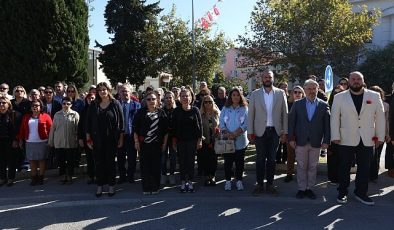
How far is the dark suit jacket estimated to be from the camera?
22.2 ft

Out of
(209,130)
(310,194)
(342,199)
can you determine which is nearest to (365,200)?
(342,199)

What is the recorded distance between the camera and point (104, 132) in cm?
713

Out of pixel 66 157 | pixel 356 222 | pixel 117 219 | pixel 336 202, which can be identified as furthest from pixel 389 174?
pixel 66 157

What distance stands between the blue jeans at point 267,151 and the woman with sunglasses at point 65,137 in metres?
3.67

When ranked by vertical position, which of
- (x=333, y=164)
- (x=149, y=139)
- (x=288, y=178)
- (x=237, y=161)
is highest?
(x=149, y=139)

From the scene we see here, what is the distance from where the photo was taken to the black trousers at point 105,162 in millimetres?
7203

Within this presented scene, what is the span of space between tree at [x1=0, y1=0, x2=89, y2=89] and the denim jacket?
8.46m

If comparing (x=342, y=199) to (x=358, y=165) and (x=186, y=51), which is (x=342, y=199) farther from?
(x=186, y=51)

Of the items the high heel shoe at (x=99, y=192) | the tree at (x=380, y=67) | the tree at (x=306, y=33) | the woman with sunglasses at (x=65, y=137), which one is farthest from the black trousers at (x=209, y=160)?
the tree at (x=380, y=67)

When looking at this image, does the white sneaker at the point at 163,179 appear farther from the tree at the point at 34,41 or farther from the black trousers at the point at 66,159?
the tree at the point at 34,41

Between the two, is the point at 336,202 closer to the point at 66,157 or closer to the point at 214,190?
the point at 214,190

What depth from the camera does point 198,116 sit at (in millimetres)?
7492

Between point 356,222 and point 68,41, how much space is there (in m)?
11.5

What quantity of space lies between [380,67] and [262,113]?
23074 millimetres
